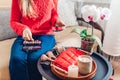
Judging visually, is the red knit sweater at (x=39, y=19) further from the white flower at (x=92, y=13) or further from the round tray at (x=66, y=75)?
the round tray at (x=66, y=75)

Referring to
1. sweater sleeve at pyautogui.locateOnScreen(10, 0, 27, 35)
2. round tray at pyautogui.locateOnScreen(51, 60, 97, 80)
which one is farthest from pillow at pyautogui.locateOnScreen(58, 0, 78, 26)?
round tray at pyautogui.locateOnScreen(51, 60, 97, 80)

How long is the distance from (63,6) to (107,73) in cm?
117

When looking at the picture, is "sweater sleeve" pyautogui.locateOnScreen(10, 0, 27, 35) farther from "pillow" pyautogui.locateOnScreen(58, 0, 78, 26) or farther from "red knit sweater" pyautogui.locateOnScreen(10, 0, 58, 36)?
"pillow" pyautogui.locateOnScreen(58, 0, 78, 26)

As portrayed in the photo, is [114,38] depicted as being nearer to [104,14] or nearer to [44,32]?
[104,14]

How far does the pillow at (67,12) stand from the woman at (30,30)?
1.53 ft

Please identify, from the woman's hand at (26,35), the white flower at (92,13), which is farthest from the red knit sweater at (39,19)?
the white flower at (92,13)

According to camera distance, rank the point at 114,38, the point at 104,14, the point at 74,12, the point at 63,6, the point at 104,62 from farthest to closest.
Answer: the point at 74,12, the point at 63,6, the point at 114,38, the point at 104,14, the point at 104,62

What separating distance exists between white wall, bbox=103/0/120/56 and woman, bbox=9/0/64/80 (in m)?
0.57

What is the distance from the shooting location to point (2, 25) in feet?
6.34

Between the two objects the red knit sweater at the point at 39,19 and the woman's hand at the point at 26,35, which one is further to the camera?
the red knit sweater at the point at 39,19

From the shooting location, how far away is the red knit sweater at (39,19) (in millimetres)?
1639

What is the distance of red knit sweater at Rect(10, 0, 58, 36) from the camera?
1.64m

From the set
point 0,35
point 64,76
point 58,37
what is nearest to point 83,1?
point 58,37

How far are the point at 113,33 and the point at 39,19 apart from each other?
2.52ft
